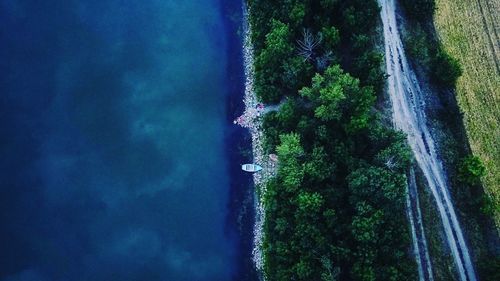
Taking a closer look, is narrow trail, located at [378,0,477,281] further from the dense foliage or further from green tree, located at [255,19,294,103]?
green tree, located at [255,19,294,103]

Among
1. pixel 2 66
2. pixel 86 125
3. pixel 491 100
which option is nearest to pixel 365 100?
pixel 491 100

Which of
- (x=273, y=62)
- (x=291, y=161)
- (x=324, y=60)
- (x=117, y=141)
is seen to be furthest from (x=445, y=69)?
(x=117, y=141)

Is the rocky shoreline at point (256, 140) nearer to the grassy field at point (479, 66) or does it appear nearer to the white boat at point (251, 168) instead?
the white boat at point (251, 168)

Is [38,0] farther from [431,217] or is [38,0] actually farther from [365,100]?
[431,217]

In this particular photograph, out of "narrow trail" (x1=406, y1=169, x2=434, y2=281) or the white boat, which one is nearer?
"narrow trail" (x1=406, y1=169, x2=434, y2=281)

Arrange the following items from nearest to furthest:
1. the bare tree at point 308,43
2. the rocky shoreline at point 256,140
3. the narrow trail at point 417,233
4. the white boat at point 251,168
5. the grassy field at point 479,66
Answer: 1. the narrow trail at point 417,233
2. the rocky shoreline at point 256,140
3. the bare tree at point 308,43
4. the grassy field at point 479,66
5. the white boat at point 251,168

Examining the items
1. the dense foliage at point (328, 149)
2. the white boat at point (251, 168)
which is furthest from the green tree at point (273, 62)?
the white boat at point (251, 168)

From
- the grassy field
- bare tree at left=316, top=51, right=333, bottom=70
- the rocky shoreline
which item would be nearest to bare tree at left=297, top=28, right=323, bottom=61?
bare tree at left=316, top=51, right=333, bottom=70

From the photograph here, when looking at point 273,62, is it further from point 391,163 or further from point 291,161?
point 391,163
